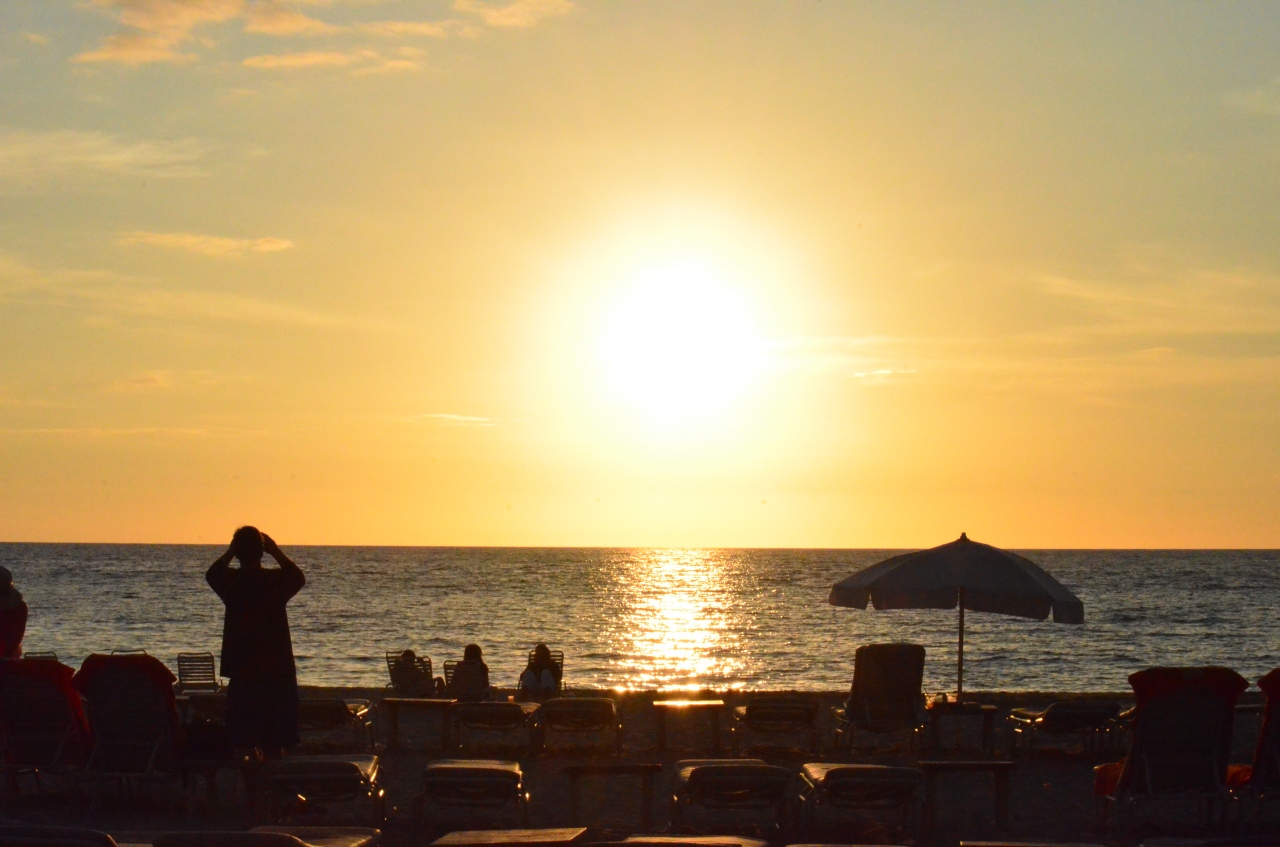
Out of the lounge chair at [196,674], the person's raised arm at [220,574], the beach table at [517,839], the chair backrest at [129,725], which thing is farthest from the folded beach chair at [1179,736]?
the lounge chair at [196,674]

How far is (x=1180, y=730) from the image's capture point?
9.13 metres

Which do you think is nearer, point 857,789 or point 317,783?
point 317,783

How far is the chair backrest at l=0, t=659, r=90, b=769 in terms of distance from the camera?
959 cm

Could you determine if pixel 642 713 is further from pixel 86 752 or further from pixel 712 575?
pixel 712 575

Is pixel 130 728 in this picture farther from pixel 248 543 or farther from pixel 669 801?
pixel 669 801

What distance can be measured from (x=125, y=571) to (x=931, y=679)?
96949mm

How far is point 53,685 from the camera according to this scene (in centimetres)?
961

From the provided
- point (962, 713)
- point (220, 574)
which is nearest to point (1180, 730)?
point (962, 713)

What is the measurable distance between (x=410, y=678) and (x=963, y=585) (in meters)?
8.14

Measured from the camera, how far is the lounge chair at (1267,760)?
9133 millimetres

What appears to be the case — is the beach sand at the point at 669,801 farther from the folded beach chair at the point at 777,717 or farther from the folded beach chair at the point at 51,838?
the folded beach chair at the point at 51,838

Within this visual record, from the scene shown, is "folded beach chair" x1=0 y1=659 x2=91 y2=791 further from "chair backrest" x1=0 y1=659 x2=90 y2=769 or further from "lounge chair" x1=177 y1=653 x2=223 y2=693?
"lounge chair" x1=177 y1=653 x2=223 y2=693

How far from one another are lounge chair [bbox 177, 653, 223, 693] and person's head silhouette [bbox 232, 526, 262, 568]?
823 centimetres

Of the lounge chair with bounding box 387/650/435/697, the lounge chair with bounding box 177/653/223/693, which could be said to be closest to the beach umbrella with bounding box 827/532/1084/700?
the lounge chair with bounding box 387/650/435/697
